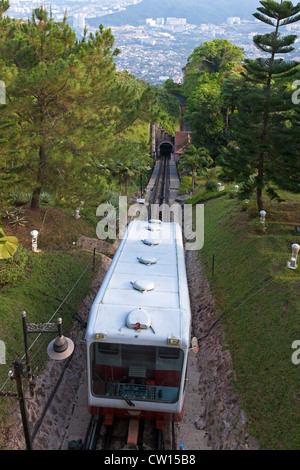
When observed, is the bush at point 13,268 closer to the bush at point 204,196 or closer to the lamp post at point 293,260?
the lamp post at point 293,260

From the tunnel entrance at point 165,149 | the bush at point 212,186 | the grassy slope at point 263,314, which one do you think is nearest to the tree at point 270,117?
the grassy slope at point 263,314

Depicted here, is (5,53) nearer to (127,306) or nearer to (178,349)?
(127,306)

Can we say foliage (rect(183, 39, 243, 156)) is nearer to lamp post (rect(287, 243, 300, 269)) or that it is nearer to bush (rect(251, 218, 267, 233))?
bush (rect(251, 218, 267, 233))

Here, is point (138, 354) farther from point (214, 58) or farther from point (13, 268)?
point (214, 58)

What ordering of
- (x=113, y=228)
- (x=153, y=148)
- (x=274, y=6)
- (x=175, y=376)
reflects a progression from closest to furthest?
(x=175, y=376) < (x=274, y=6) < (x=113, y=228) < (x=153, y=148)

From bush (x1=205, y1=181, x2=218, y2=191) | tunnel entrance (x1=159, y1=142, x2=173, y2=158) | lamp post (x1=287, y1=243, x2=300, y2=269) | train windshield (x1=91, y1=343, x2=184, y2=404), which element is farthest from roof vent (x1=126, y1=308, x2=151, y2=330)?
tunnel entrance (x1=159, y1=142, x2=173, y2=158)

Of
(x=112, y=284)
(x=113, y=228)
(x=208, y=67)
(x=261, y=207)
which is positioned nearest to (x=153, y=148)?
(x=208, y=67)
